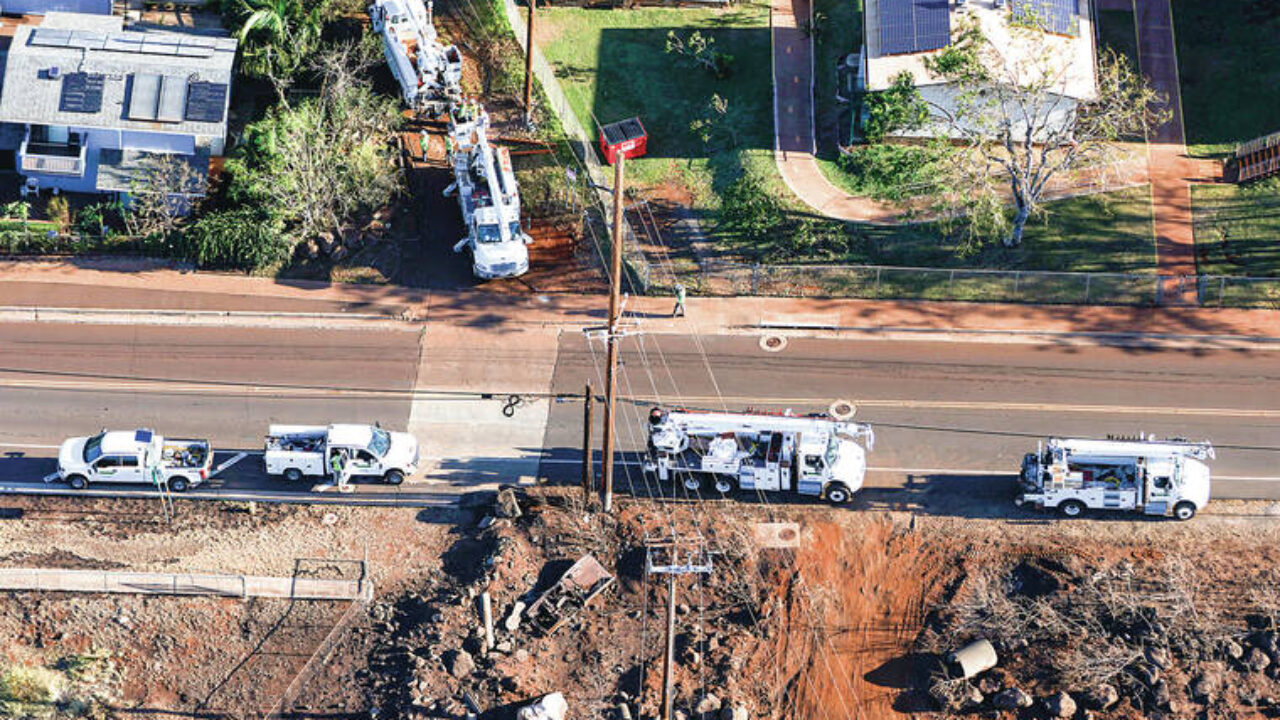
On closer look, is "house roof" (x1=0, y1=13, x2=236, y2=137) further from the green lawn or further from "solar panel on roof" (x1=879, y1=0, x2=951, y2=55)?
"solar panel on roof" (x1=879, y1=0, x2=951, y2=55)

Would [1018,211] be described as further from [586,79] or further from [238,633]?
[238,633]

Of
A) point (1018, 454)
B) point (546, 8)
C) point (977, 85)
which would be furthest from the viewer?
point (546, 8)

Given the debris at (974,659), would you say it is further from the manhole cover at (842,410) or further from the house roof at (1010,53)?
the house roof at (1010,53)

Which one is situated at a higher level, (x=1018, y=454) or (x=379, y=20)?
(x=379, y=20)

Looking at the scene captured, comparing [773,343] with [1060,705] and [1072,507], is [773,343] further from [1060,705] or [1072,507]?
[1060,705]

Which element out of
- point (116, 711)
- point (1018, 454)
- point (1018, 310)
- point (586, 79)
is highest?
point (586, 79)

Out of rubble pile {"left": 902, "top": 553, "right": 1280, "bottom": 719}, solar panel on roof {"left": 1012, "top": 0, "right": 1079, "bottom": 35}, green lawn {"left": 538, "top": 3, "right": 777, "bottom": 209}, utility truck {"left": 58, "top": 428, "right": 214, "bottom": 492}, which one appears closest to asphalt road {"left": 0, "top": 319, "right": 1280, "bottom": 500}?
utility truck {"left": 58, "top": 428, "right": 214, "bottom": 492}

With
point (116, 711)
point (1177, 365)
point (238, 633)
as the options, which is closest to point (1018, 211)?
point (1177, 365)
